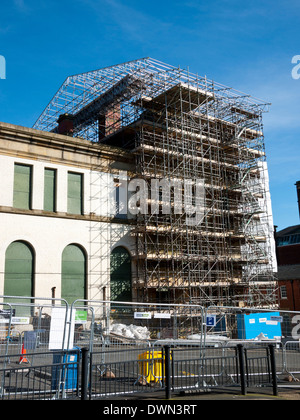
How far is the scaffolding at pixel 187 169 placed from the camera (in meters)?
30.4

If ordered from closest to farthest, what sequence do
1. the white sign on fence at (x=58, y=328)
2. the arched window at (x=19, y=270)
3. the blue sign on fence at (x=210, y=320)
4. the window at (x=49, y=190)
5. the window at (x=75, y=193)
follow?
the white sign on fence at (x=58, y=328) → the blue sign on fence at (x=210, y=320) → the arched window at (x=19, y=270) → the window at (x=49, y=190) → the window at (x=75, y=193)

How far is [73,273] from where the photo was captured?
28125 millimetres

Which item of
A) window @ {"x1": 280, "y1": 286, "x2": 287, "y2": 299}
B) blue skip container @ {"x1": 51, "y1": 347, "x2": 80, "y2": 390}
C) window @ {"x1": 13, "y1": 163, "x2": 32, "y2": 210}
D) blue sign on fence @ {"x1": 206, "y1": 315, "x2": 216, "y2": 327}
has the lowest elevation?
blue skip container @ {"x1": 51, "y1": 347, "x2": 80, "y2": 390}

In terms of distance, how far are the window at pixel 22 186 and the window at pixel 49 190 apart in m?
1.12

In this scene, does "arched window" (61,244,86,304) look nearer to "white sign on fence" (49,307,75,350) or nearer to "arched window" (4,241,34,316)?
"arched window" (4,241,34,316)

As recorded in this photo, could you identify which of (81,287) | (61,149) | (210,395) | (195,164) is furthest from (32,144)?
(210,395)

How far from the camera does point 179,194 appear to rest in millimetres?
31703

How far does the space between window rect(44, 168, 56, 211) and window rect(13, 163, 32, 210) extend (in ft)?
3.68

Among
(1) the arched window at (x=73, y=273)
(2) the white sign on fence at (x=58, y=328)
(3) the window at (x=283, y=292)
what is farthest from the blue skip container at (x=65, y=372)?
(3) the window at (x=283, y=292)

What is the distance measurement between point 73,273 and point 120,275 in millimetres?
3723

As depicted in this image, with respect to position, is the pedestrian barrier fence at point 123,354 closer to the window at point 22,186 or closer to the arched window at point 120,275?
the window at point 22,186

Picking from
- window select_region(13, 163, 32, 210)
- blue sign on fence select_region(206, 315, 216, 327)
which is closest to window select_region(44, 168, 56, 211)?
window select_region(13, 163, 32, 210)

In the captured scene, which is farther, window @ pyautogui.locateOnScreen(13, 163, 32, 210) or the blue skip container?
window @ pyautogui.locateOnScreen(13, 163, 32, 210)

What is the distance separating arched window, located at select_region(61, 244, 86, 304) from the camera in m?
27.6
